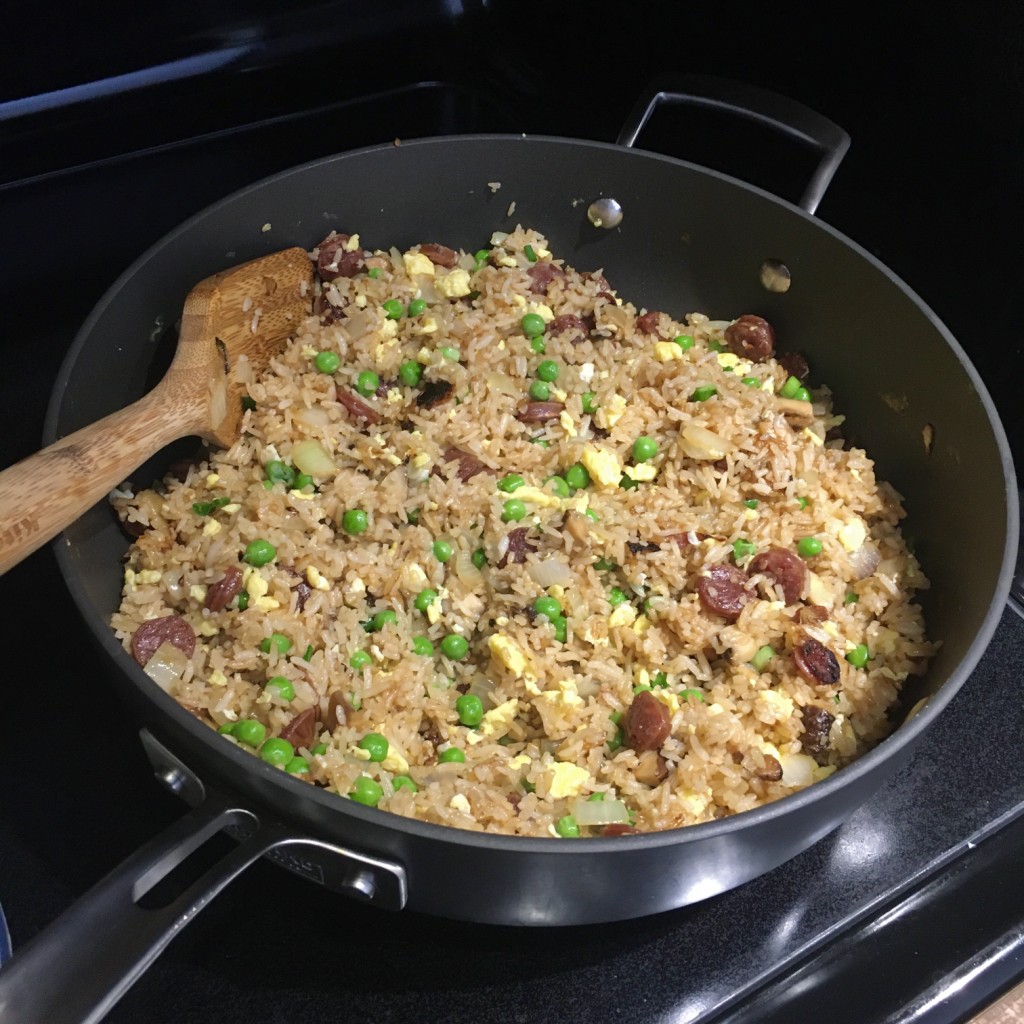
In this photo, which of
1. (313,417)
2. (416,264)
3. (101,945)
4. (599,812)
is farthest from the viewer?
(416,264)

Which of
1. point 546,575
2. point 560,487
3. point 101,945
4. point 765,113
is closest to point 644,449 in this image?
point 560,487

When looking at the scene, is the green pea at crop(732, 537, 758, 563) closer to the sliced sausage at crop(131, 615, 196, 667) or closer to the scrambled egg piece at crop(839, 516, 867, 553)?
the scrambled egg piece at crop(839, 516, 867, 553)

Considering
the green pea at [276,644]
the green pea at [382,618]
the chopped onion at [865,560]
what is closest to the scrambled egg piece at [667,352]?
the chopped onion at [865,560]

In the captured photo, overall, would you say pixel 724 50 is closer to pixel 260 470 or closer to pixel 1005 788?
pixel 260 470

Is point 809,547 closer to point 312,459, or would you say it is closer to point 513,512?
point 513,512

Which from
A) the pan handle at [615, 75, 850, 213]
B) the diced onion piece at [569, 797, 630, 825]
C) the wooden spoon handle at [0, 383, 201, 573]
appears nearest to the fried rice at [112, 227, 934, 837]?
the diced onion piece at [569, 797, 630, 825]
